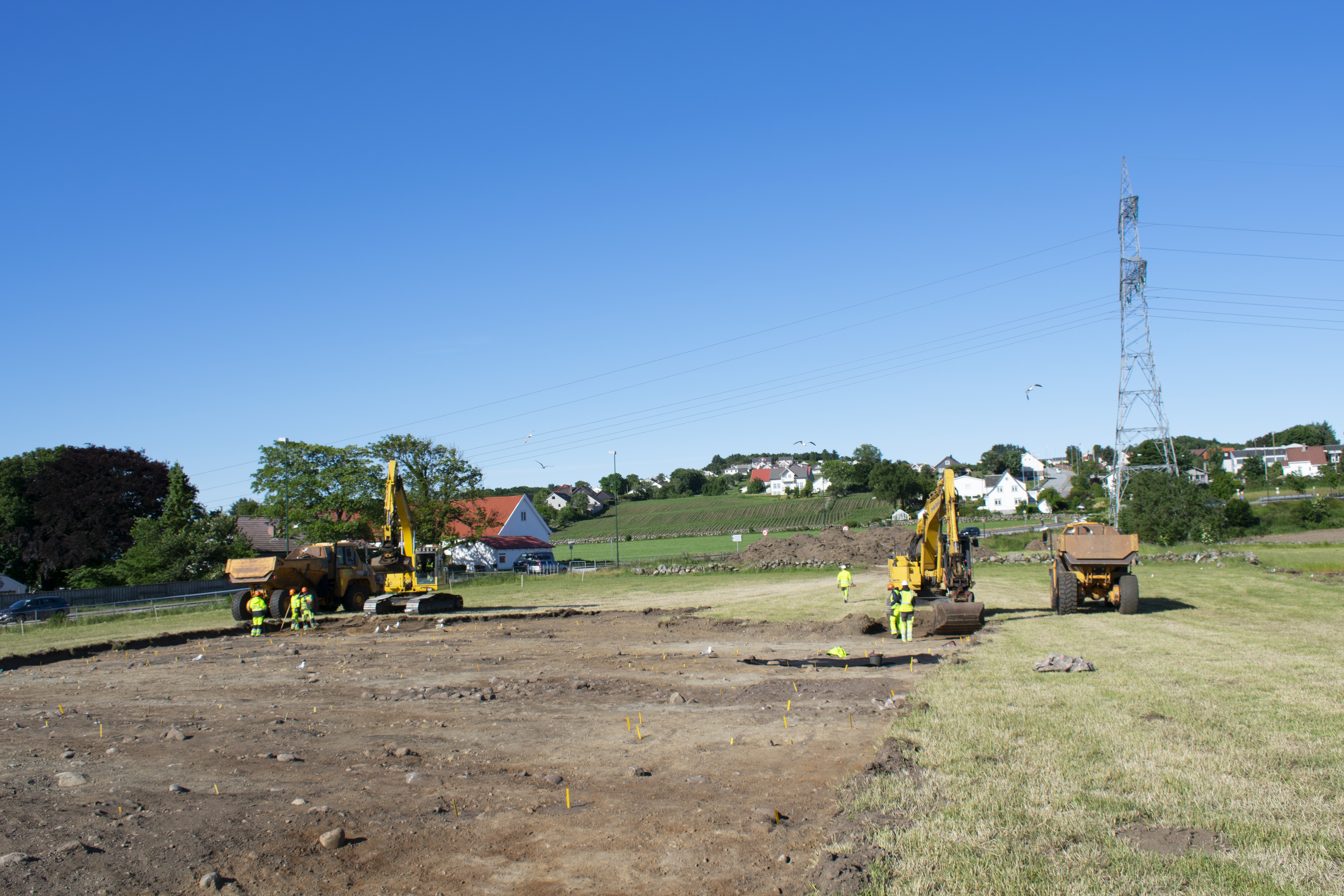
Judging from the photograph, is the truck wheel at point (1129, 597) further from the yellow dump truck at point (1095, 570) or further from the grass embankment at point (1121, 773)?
the grass embankment at point (1121, 773)

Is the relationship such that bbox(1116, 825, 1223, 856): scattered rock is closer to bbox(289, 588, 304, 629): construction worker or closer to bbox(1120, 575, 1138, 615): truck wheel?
bbox(1120, 575, 1138, 615): truck wheel

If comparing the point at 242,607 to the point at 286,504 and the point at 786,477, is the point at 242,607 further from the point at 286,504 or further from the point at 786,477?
the point at 786,477

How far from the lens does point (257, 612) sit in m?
26.3

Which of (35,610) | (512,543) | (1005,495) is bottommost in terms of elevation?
(35,610)

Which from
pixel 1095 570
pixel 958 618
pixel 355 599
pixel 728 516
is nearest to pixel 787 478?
pixel 728 516

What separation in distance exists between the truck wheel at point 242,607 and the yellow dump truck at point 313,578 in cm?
2

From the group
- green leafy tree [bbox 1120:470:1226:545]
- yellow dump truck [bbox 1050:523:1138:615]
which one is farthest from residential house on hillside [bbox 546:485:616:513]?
yellow dump truck [bbox 1050:523:1138:615]

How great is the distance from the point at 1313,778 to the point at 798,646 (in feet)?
38.3

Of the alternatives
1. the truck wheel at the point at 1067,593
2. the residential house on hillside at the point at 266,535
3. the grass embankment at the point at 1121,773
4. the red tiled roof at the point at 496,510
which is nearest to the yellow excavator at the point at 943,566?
the grass embankment at the point at 1121,773

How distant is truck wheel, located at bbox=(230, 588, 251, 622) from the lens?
96.4 ft

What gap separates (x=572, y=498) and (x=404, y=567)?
121m

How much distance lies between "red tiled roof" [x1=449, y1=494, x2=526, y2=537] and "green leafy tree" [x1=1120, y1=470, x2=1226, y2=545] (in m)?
44.6

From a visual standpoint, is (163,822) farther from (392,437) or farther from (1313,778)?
(392,437)

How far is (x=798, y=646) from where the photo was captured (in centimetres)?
1908
